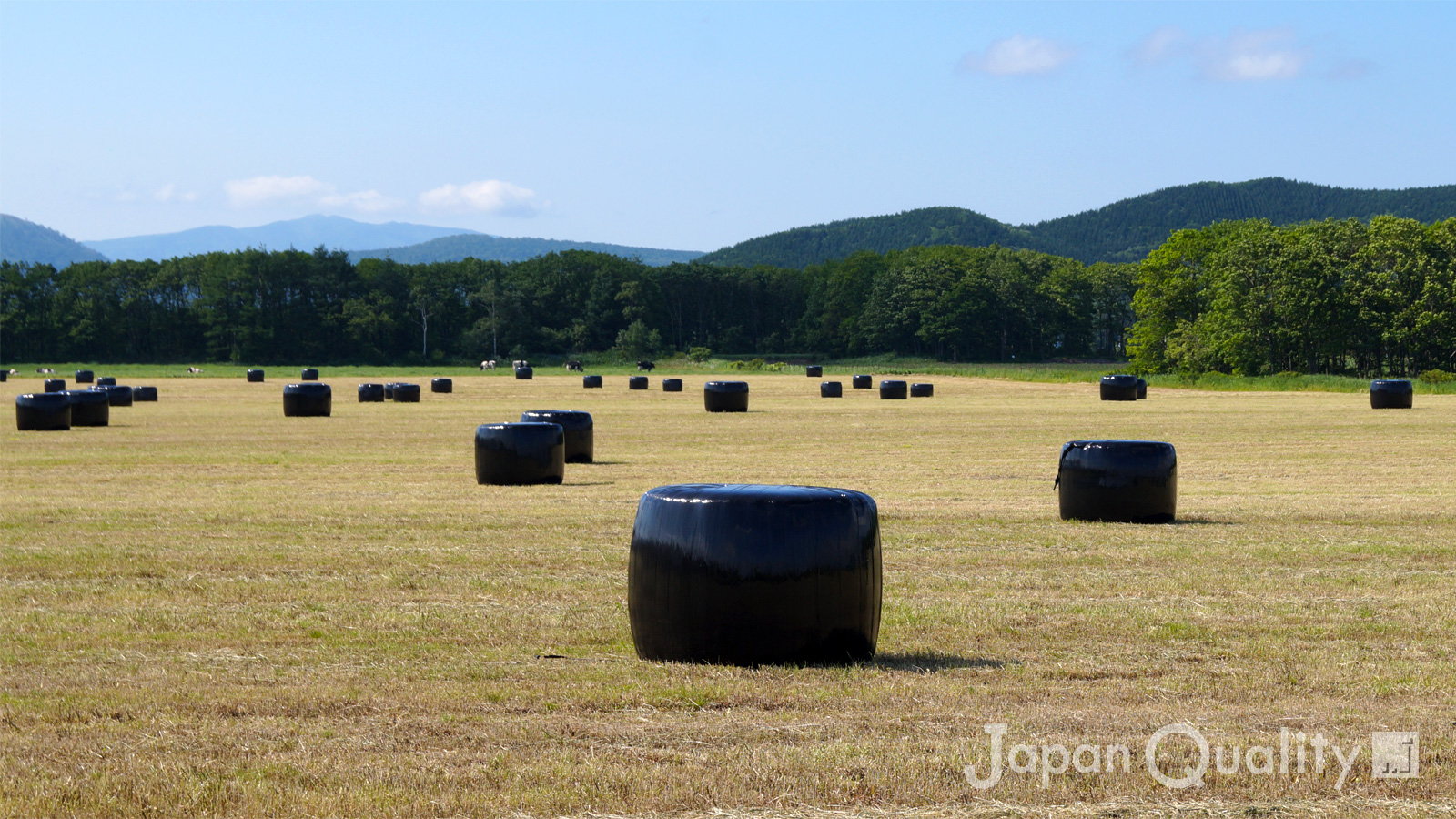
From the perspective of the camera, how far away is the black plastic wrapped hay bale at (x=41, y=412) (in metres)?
37.2

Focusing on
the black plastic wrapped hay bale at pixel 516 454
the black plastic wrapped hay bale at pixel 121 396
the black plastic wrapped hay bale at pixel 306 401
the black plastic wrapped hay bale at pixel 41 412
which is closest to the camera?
the black plastic wrapped hay bale at pixel 516 454

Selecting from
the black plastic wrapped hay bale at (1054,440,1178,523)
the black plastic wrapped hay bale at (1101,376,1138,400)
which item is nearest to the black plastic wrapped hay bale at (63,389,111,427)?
the black plastic wrapped hay bale at (1054,440,1178,523)

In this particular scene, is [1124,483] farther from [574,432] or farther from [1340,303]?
[1340,303]

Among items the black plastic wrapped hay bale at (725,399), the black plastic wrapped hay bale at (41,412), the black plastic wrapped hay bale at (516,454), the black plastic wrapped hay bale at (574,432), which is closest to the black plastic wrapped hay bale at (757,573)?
the black plastic wrapped hay bale at (516,454)

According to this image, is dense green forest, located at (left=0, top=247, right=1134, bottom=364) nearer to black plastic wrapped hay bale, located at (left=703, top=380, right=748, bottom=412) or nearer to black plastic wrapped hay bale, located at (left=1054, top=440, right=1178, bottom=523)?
black plastic wrapped hay bale, located at (left=703, top=380, right=748, bottom=412)

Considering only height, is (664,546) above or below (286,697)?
above

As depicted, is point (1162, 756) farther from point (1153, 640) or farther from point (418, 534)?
point (418, 534)

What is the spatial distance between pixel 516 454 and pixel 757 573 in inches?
578

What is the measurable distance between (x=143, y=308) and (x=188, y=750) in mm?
184248

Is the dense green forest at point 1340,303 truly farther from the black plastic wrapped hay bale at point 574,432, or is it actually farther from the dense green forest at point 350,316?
the black plastic wrapped hay bale at point 574,432

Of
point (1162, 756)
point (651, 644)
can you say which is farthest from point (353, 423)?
point (1162, 756)

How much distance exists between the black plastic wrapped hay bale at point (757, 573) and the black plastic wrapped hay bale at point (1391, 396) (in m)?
46.6

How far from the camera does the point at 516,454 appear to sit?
22812 millimetres

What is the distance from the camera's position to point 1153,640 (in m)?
9.91
